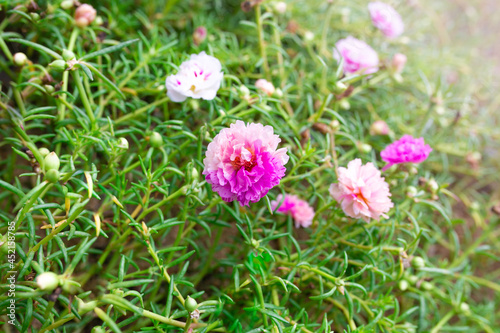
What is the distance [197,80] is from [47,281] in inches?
21.5

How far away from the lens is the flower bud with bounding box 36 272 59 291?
1.95 feet

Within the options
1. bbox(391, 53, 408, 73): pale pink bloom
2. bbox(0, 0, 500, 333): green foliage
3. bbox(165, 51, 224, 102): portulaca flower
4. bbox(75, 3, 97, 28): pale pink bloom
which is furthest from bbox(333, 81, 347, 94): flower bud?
bbox(75, 3, 97, 28): pale pink bloom

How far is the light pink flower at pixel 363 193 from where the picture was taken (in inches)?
34.4

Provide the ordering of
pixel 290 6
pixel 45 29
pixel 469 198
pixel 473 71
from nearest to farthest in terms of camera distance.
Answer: pixel 45 29 → pixel 290 6 → pixel 469 198 → pixel 473 71

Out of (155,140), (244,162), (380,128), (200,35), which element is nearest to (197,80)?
(155,140)

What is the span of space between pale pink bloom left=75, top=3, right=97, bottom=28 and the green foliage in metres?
0.04

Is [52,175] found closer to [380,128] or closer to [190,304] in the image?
[190,304]

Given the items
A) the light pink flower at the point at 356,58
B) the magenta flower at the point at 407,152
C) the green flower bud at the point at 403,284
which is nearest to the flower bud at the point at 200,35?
the light pink flower at the point at 356,58

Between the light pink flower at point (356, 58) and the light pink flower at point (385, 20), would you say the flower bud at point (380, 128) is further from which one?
the light pink flower at point (385, 20)

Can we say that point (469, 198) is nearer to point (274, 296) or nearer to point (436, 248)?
point (436, 248)

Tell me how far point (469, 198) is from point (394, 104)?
565 millimetres

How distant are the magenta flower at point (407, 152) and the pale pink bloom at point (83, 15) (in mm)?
906

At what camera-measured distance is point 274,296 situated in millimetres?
959

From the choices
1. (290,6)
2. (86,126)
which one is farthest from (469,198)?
(86,126)
